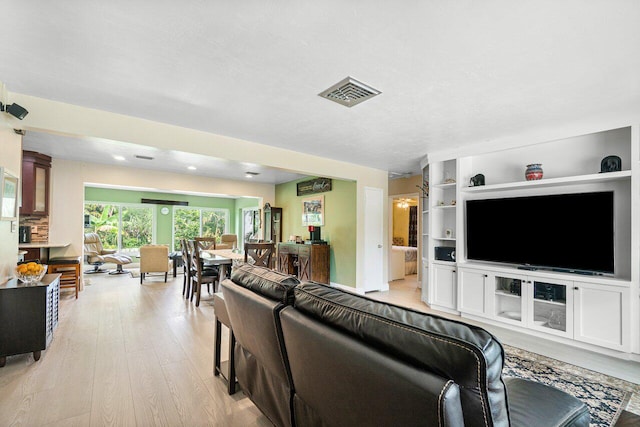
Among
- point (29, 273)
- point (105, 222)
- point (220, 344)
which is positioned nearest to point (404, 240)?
point (220, 344)

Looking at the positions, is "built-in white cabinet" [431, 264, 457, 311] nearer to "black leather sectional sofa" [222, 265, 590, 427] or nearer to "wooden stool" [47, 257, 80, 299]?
"black leather sectional sofa" [222, 265, 590, 427]

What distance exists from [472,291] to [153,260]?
5.99 m

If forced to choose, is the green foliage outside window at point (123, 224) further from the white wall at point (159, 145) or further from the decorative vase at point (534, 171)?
the decorative vase at point (534, 171)

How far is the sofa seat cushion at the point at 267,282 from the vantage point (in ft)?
5.21

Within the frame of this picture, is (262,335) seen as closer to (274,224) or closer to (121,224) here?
(274,224)

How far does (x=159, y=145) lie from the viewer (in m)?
3.44

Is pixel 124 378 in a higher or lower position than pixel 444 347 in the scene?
lower

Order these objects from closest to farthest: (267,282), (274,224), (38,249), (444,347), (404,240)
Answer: (444,347) < (267,282) < (38,249) < (274,224) < (404,240)

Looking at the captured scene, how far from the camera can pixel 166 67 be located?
2.21 meters

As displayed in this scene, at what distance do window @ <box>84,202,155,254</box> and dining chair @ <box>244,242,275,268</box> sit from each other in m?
6.31

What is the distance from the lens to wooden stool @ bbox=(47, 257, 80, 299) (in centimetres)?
495

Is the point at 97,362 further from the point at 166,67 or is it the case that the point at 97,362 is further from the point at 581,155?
the point at 581,155

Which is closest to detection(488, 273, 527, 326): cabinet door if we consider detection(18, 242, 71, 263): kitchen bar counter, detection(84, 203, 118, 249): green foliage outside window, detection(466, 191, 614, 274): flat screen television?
detection(466, 191, 614, 274): flat screen television

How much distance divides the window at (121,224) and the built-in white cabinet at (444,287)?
8436 mm
